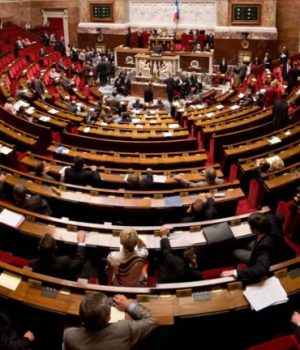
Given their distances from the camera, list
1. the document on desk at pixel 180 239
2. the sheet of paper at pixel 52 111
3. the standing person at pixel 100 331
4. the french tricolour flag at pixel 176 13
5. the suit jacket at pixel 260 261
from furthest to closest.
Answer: the french tricolour flag at pixel 176 13 → the sheet of paper at pixel 52 111 → the document on desk at pixel 180 239 → the suit jacket at pixel 260 261 → the standing person at pixel 100 331

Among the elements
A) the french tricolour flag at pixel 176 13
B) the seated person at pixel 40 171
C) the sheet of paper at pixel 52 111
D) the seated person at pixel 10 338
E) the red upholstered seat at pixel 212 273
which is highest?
the french tricolour flag at pixel 176 13

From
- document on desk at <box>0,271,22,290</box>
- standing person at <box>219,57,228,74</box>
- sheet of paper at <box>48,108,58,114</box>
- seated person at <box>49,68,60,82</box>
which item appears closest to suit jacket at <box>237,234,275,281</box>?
document on desk at <box>0,271,22,290</box>

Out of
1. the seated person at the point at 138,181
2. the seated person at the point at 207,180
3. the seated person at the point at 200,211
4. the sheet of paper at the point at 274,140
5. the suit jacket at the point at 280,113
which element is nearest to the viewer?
the seated person at the point at 200,211

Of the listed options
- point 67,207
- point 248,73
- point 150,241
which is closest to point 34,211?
point 67,207

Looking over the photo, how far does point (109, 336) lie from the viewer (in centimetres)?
251

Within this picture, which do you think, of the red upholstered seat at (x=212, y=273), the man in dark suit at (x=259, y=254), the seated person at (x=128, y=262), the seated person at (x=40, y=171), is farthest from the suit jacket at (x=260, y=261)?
the seated person at (x=40, y=171)

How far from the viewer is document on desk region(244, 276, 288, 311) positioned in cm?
309

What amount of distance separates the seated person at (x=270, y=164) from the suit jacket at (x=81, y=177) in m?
2.24

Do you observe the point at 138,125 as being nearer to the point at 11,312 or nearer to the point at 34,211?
the point at 34,211

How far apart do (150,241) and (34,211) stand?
145cm

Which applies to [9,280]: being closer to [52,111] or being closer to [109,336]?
[109,336]

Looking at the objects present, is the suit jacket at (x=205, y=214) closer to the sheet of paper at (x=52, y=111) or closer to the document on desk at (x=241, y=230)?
the document on desk at (x=241, y=230)

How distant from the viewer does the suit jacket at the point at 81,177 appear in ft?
18.2

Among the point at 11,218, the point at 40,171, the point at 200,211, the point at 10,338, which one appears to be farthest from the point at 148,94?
the point at 10,338
